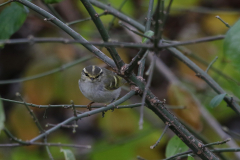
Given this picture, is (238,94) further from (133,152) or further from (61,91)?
(133,152)

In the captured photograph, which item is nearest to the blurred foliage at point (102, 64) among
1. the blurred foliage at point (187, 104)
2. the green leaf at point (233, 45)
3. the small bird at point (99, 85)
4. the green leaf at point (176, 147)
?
the blurred foliage at point (187, 104)

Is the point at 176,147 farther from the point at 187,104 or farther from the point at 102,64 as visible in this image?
the point at 102,64

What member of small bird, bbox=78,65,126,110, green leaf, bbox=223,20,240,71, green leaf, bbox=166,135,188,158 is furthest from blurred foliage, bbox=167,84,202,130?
green leaf, bbox=223,20,240,71

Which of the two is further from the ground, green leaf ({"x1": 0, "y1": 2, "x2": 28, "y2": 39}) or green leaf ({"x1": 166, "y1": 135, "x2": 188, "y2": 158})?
green leaf ({"x1": 0, "y1": 2, "x2": 28, "y2": 39})

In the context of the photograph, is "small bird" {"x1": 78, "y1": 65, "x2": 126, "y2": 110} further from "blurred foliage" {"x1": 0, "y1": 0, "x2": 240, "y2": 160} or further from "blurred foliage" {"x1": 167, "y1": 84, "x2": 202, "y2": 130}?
"blurred foliage" {"x1": 167, "y1": 84, "x2": 202, "y2": 130}

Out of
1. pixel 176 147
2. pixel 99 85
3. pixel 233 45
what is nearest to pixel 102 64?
pixel 99 85

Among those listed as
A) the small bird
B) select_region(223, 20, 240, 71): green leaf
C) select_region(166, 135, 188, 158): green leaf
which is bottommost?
select_region(223, 20, 240, 71): green leaf

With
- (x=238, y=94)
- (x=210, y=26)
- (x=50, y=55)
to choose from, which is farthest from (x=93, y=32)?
(x=238, y=94)
